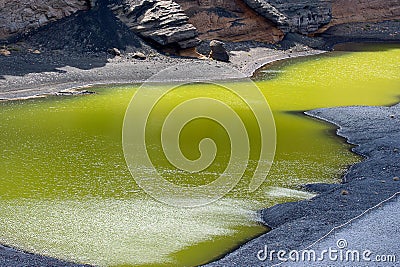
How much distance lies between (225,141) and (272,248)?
933 cm

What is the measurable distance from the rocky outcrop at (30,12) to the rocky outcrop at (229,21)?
8012mm

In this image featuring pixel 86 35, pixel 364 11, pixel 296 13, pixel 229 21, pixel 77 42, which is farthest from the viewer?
pixel 364 11

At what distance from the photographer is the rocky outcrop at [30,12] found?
32438 millimetres

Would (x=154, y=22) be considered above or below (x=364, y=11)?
above

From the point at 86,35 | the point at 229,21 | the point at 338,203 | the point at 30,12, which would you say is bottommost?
the point at 338,203

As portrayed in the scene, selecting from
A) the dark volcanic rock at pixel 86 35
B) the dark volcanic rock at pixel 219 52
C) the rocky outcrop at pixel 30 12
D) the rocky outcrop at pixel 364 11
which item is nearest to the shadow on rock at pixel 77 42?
the dark volcanic rock at pixel 86 35

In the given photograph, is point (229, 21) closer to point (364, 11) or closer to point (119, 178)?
point (364, 11)

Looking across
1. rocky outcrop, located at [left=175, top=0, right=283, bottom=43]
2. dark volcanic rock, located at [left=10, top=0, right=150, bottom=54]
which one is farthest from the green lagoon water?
rocky outcrop, located at [left=175, top=0, right=283, bottom=43]

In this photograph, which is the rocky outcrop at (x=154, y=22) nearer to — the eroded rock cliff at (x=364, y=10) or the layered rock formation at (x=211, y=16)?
the layered rock formation at (x=211, y=16)

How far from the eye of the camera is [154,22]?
36062 mm

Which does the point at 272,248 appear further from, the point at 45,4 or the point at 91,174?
the point at 45,4

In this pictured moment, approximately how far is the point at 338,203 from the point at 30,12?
2450cm

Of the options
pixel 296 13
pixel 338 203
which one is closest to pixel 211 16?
pixel 296 13

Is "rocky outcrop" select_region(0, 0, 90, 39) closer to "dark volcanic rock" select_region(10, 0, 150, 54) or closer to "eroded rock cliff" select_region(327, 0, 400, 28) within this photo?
"dark volcanic rock" select_region(10, 0, 150, 54)
